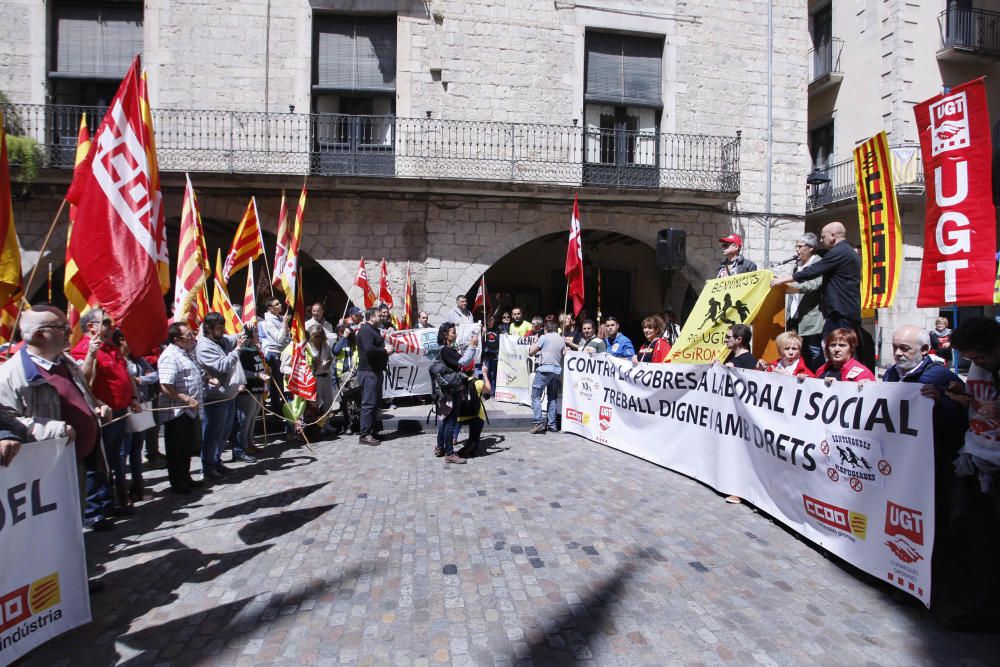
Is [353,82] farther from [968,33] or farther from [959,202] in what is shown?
[968,33]

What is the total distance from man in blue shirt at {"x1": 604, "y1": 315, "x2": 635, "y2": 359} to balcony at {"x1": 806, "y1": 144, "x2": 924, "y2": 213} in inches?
399

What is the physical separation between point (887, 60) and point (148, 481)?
833 inches

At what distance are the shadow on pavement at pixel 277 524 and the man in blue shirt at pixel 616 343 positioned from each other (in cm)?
465

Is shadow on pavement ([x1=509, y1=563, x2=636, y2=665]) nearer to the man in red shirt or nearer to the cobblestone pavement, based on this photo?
the cobblestone pavement

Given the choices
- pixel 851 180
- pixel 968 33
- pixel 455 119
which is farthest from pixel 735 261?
pixel 968 33

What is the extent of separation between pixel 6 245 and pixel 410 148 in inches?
394

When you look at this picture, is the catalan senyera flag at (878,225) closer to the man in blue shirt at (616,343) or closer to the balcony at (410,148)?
the man in blue shirt at (616,343)

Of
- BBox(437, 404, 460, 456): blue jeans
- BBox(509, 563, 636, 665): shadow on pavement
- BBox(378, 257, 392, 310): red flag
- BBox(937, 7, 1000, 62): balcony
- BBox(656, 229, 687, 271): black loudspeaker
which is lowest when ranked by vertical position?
BBox(509, 563, 636, 665): shadow on pavement

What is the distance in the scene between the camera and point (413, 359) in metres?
11.2

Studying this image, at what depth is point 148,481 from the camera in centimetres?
634

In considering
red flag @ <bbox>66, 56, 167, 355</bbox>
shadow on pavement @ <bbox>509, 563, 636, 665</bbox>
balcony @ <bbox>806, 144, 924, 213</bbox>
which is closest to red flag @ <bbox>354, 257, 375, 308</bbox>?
red flag @ <bbox>66, 56, 167, 355</bbox>

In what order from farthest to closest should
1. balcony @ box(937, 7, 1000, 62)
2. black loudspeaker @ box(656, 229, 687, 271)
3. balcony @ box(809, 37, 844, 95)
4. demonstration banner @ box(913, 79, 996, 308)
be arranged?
balcony @ box(809, 37, 844, 95)
balcony @ box(937, 7, 1000, 62)
black loudspeaker @ box(656, 229, 687, 271)
demonstration banner @ box(913, 79, 996, 308)

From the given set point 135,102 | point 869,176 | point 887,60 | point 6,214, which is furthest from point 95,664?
point 887,60

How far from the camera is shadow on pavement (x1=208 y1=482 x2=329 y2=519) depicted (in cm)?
527
